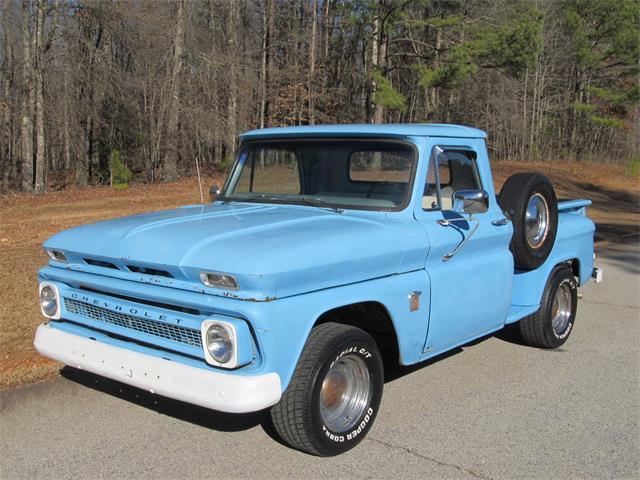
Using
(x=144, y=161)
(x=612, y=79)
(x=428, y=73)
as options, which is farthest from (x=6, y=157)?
(x=612, y=79)

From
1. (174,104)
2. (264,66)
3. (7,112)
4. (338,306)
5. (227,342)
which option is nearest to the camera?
(227,342)

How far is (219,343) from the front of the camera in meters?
3.34

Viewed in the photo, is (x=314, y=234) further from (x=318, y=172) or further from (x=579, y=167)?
(x=579, y=167)

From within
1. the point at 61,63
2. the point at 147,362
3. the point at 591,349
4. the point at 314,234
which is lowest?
the point at 591,349

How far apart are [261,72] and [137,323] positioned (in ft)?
93.1

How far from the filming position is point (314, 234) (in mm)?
3756

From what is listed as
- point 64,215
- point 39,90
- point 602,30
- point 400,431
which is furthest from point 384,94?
point 400,431

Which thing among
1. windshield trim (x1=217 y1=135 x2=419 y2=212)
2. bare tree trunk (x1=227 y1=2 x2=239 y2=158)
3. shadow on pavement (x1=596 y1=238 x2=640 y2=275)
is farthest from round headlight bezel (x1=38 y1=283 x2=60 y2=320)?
bare tree trunk (x1=227 y1=2 x2=239 y2=158)

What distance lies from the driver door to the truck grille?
1580 millimetres

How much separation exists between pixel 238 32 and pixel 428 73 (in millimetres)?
10956

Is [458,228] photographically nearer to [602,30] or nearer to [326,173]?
[326,173]

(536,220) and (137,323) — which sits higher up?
(536,220)

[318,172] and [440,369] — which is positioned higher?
[318,172]

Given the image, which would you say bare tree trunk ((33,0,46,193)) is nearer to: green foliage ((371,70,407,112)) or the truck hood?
green foliage ((371,70,407,112))
